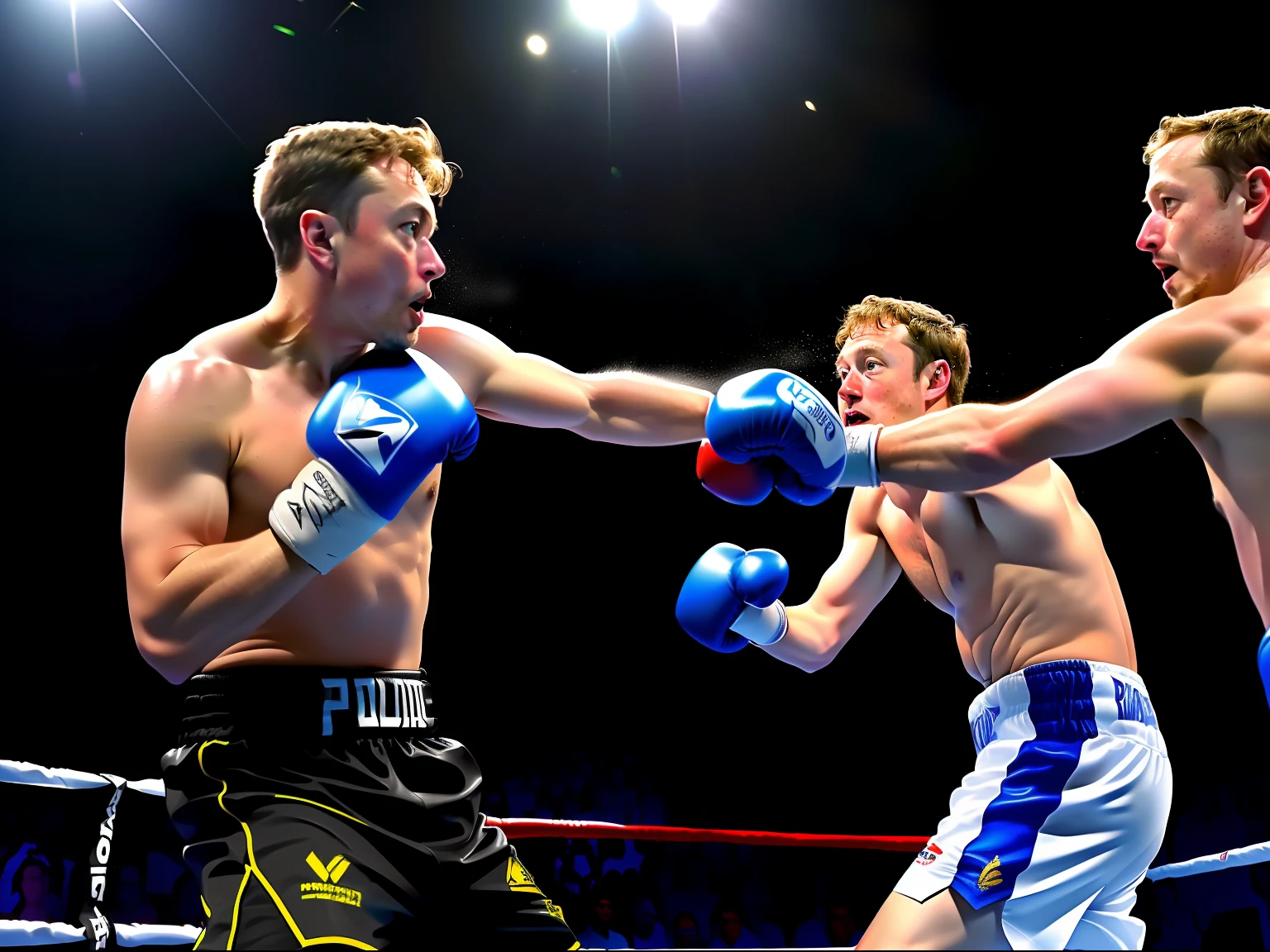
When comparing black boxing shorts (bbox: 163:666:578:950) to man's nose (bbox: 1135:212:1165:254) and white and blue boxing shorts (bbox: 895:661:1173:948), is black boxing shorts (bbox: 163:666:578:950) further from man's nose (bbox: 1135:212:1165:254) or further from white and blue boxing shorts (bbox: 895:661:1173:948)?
man's nose (bbox: 1135:212:1165:254)

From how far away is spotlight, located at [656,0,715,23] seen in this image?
572 centimetres

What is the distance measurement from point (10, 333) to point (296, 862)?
531 centimetres

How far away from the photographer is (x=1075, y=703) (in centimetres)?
185

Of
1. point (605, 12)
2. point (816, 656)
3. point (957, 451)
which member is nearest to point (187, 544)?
point (957, 451)

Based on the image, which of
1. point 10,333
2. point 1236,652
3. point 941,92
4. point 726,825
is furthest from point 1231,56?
point 10,333

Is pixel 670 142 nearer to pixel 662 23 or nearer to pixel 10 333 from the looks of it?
pixel 662 23

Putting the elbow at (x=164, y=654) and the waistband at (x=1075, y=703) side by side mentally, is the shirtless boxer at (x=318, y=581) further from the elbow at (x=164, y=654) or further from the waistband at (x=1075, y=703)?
the waistband at (x=1075, y=703)

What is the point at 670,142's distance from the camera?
6.24 meters

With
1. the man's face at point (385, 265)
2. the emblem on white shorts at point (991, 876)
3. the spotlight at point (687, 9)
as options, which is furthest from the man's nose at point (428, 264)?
the spotlight at point (687, 9)

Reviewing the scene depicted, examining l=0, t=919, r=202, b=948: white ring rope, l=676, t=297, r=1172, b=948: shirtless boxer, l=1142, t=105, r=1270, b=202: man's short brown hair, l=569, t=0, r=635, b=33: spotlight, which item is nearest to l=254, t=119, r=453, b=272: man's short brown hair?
l=676, t=297, r=1172, b=948: shirtless boxer

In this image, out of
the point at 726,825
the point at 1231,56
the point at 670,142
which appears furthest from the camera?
the point at 726,825

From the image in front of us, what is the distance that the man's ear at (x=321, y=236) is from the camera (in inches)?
65.3

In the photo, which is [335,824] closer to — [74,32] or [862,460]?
[862,460]

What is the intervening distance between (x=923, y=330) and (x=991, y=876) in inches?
55.2
